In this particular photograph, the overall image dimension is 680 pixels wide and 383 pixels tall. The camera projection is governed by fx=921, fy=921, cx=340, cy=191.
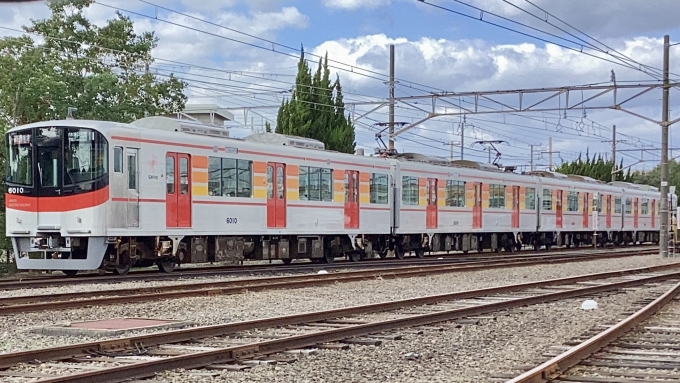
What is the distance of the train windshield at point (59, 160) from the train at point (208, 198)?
0.03m

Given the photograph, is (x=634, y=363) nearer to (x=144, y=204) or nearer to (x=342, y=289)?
(x=342, y=289)

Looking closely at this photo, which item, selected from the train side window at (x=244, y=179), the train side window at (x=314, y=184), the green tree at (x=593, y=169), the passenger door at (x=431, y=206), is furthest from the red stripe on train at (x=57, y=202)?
the green tree at (x=593, y=169)

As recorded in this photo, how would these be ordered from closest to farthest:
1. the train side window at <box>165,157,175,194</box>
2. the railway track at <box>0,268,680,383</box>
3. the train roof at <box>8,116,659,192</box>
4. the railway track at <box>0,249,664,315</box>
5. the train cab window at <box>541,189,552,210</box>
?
the railway track at <box>0,268,680,383</box>
the railway track at <box>0,249,664,315</box>
the train roof at <box>8,116,659,192</box>
the train side window at <box>165,157,175,194</box>
the train cab window at <box>541,189,552,210</box>

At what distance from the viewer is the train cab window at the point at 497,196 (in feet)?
106

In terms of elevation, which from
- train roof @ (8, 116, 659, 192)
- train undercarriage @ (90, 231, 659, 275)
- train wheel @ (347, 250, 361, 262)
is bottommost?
train wheel @ (347, 250, 361, 262)

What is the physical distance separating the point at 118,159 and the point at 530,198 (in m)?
21.5

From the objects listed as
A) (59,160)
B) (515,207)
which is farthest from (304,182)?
(515,207)

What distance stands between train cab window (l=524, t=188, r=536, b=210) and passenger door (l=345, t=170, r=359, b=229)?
39.3ft

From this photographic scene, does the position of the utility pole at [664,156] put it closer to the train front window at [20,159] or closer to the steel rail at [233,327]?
the steel rail at [233,327]

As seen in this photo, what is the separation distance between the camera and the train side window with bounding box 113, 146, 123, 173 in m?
17.2

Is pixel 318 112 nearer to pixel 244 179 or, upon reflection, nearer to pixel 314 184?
pixel 314 184

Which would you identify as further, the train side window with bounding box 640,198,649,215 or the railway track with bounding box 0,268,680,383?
the train side window with bounding box 640,198,649,215

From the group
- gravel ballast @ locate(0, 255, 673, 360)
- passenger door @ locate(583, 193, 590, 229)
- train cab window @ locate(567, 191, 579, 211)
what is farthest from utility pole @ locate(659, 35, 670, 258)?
gravel ballast @ locate(0, 255, 673, 360)

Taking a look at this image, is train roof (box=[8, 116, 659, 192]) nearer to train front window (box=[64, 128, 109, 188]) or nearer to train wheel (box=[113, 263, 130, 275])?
train front window (box=[64, 128, 109, 188])
